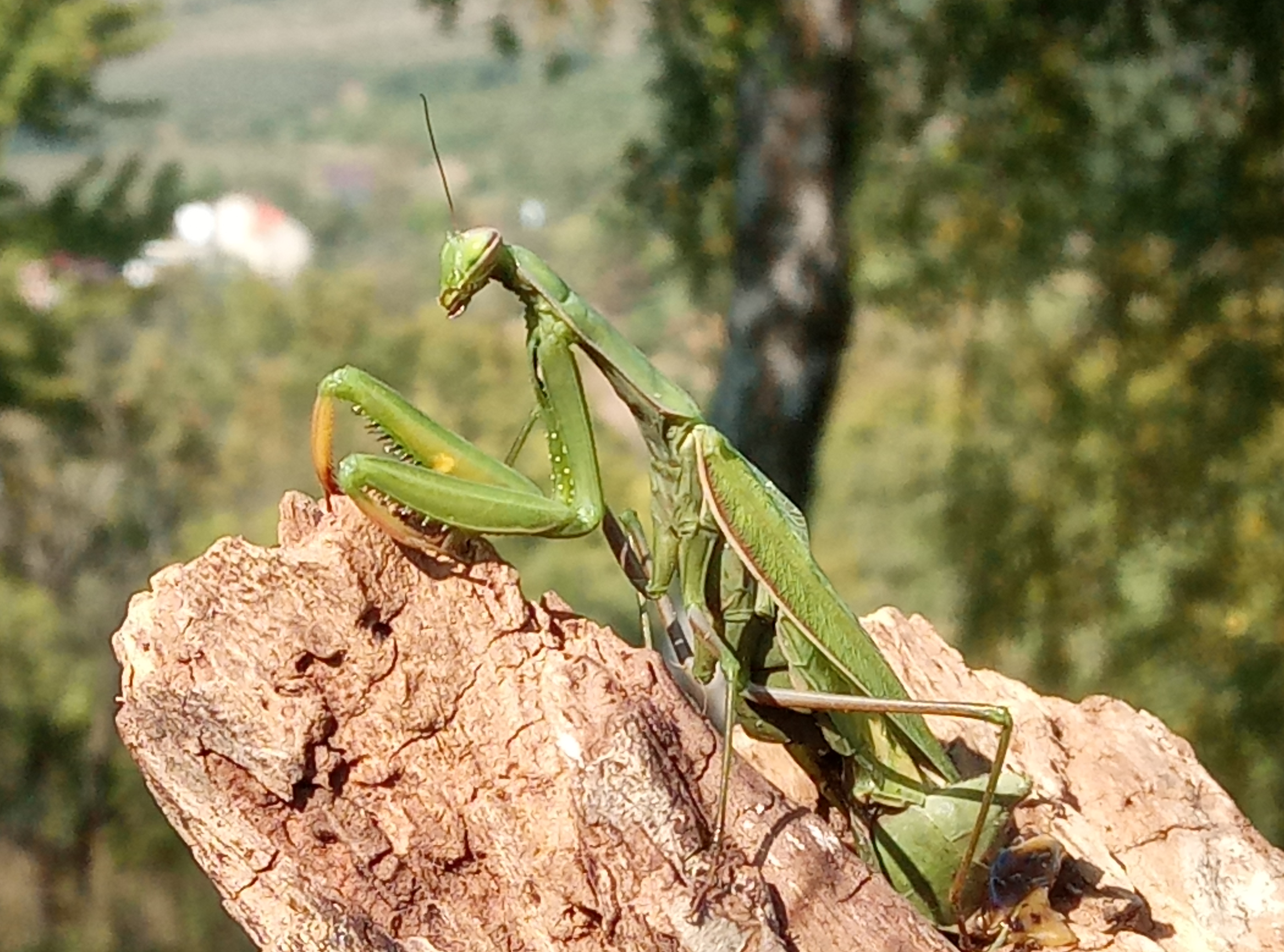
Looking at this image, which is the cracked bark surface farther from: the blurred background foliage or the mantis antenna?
the blurred background foliage

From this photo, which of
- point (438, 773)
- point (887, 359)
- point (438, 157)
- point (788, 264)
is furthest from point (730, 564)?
point (887, 359)

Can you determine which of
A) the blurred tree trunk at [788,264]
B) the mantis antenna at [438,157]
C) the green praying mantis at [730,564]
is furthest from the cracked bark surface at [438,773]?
the blurred tree trunk at [788,264]

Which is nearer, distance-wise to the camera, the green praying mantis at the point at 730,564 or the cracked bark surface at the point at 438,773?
the cracked bark surface at the point at 438,773

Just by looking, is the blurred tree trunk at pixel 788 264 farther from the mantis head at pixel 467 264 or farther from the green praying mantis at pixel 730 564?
the mantis head at pixel 467 264

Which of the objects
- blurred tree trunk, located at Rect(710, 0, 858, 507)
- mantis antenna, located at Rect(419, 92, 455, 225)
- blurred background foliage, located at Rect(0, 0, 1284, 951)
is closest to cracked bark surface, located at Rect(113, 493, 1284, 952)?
mantis antenna, located at Rect(419, 92, 455, 225)

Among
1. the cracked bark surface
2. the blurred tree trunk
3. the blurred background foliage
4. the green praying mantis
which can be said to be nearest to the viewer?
the cracked bark surface
